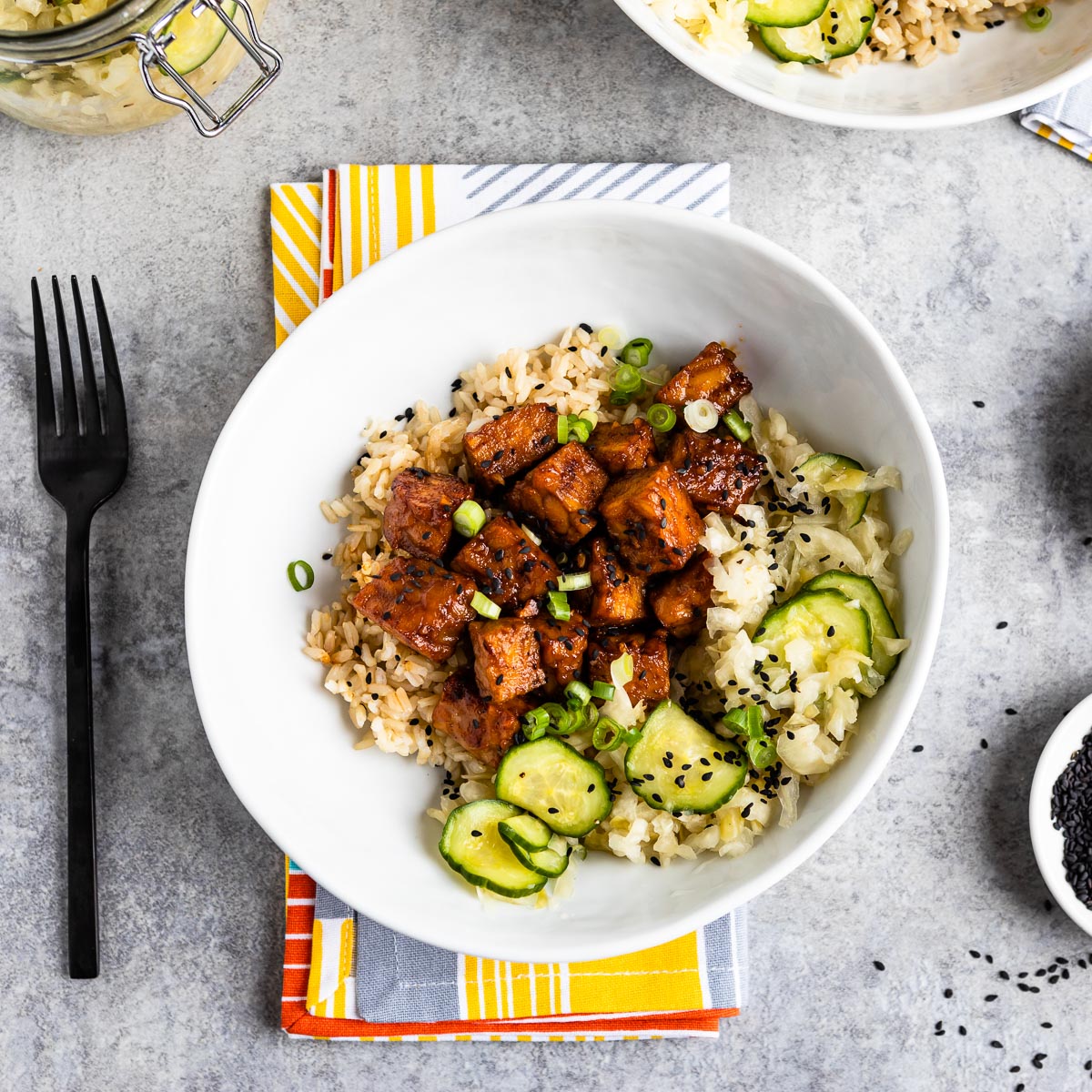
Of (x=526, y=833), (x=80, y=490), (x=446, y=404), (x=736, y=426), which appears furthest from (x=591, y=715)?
Answer: (x=80, y=490)

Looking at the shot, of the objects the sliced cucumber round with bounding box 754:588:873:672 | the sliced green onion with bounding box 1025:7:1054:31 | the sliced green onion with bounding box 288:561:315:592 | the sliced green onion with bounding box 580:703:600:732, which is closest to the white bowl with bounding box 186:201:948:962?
the sliced green onion with bounding box 288:561:315:592

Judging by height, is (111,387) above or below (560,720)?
above

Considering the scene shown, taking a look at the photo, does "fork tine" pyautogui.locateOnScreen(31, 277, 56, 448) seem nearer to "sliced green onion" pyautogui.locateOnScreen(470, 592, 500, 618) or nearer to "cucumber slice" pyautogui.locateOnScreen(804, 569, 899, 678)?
"sliced green onion" pyautogui.locateOnScreen(470, 592, 500, 618)

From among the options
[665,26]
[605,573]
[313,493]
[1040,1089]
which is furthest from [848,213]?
[1040,1089]

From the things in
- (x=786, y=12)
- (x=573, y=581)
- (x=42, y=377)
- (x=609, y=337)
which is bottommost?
(x=573, y=581)

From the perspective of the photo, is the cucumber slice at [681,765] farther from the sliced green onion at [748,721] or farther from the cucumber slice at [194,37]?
the cucumber slice at [194,37]

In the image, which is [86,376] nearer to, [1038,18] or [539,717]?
[539,717]
